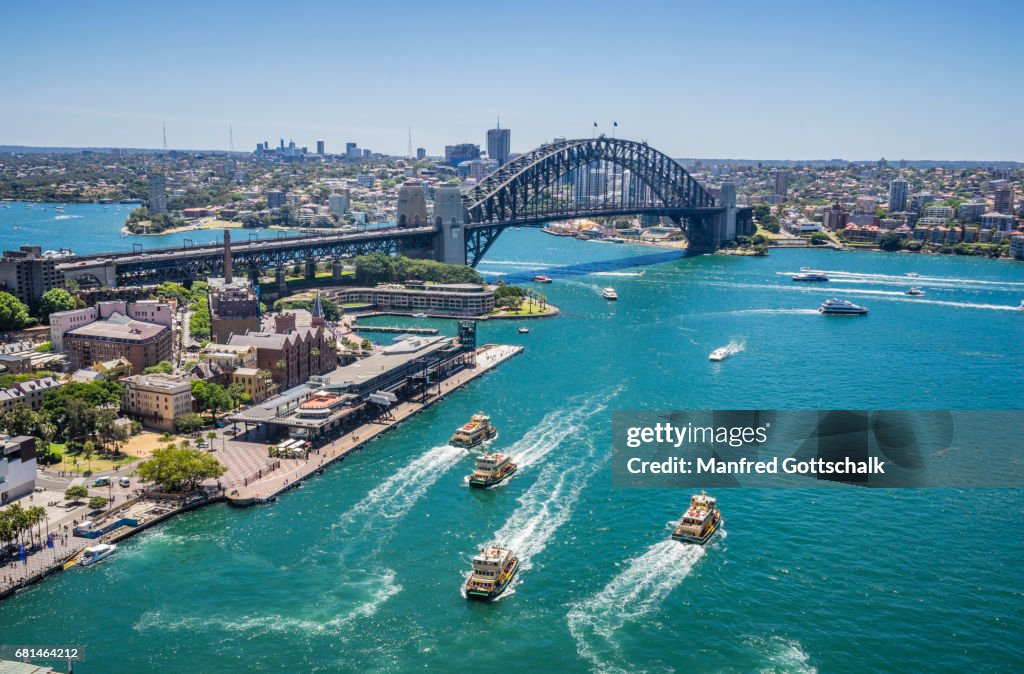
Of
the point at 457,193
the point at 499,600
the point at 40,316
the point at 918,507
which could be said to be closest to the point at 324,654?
the point at 499,600

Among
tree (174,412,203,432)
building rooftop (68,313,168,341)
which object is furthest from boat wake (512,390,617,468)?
building rooftop (68,313,168,341)

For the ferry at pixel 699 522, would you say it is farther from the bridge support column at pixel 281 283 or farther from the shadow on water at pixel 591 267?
the shadow on water at pixel 591 267

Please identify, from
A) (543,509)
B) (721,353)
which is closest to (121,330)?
(543,509)

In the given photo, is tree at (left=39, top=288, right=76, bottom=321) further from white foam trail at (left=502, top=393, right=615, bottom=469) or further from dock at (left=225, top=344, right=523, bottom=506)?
white foam trail at (left=502, top=393, right=615, bottom=469)

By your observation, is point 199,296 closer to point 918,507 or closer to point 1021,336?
point 918,507

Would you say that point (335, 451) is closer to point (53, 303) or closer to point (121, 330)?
point (121, 330)
